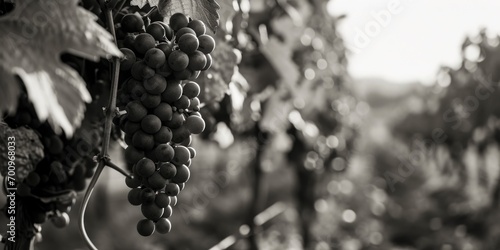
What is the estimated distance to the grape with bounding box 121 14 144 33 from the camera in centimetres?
70

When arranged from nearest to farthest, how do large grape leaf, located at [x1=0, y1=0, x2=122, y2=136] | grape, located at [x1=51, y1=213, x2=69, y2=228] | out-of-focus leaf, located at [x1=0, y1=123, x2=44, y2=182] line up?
1. large grape leaf, located at [x1=0, y1=0, x2=122, y2=136]
2. out-of-focus leaf, located at [x1=0, y1=123, x2=44, y2=182]
3. grape, located at [x1=51, y1=213, x2=69, y2=228]

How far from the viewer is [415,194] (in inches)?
167

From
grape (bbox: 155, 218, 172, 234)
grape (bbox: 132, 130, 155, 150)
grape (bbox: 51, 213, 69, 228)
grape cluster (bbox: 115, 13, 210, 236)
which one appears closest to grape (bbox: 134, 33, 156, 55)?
grape cluster (bbox: 115, 13, 210, 236)

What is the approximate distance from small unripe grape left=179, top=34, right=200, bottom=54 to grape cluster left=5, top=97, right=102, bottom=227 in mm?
292

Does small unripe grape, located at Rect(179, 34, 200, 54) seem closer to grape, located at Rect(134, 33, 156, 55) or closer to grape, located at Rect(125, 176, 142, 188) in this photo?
grape, located at Rect(134, 33, 156, 55)

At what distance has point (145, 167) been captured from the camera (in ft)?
2.15

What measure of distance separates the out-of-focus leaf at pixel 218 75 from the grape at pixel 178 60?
27 centimetres

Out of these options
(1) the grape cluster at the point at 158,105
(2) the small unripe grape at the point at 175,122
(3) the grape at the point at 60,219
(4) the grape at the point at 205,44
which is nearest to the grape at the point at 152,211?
(1) the grape cluster at the point at 158,105

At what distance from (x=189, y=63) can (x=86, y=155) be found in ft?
1.10

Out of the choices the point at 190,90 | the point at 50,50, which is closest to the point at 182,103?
the point at 190,90

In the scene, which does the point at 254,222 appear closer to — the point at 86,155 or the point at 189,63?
the point at 86,155

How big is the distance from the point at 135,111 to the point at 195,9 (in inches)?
5.8

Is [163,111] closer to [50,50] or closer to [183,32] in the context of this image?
[183,32]

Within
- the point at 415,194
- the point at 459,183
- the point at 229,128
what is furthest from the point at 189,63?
the point at 415,194
